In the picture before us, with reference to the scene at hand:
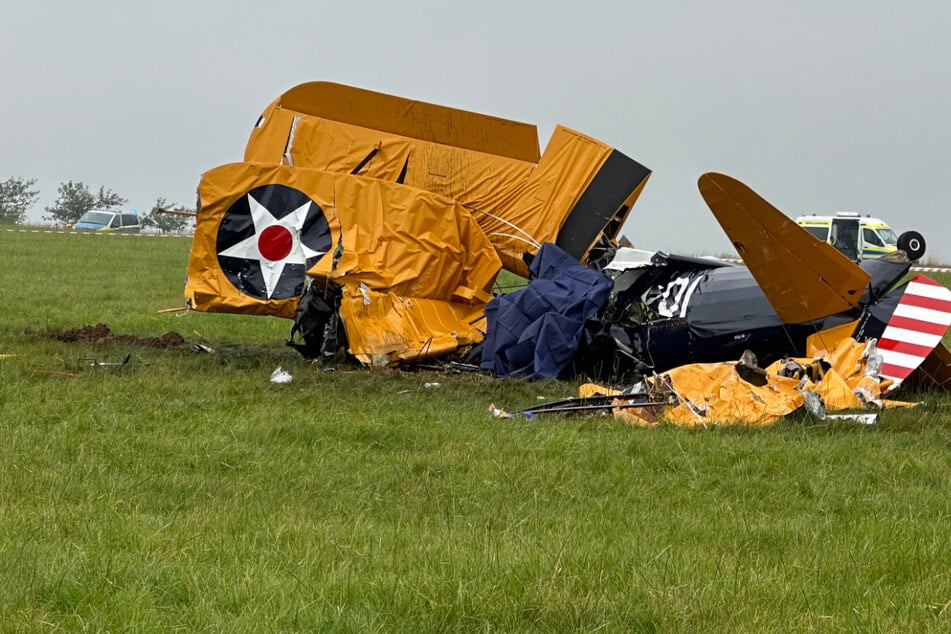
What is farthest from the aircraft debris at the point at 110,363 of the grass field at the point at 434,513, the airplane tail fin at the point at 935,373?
the airplane tail fin at the point at 935,373

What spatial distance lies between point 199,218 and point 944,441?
25.8ft

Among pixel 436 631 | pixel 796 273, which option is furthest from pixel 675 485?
pixel 796 273

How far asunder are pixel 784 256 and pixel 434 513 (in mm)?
5451

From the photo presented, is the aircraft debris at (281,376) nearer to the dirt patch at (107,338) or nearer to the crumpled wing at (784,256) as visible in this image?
the dirt patch at (107,338)

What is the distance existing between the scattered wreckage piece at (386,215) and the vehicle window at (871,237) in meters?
22.8

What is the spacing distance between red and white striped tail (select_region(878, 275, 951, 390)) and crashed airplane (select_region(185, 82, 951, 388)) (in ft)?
0.13

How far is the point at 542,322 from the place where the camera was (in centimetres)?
1156

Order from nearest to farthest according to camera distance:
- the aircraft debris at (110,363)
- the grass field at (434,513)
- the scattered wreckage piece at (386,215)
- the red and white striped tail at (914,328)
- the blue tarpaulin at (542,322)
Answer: the grass field at (434,513) < the red and white striped tail at (914,328) < the aircraft debris at (110,363) < the blue tarpaulin at (542,322) < the scattered wreckage piece at (386,215)

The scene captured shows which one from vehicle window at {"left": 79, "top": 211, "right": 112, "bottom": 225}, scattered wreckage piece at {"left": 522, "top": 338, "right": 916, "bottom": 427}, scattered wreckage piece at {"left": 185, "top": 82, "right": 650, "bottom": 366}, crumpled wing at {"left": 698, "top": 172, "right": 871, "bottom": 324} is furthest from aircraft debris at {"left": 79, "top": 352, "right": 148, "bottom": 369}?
vehicle window at {"left": 79, "top": 211, "right": 112, "bottom": 225}

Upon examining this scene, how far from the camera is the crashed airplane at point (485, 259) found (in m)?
10.3

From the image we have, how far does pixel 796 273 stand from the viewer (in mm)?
10141

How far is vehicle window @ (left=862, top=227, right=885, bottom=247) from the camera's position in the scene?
1339 inches

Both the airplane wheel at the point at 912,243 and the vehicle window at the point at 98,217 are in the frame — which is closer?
the airplane wheel at the point at 912,243

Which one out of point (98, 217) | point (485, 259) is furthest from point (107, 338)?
point (98, 217)
